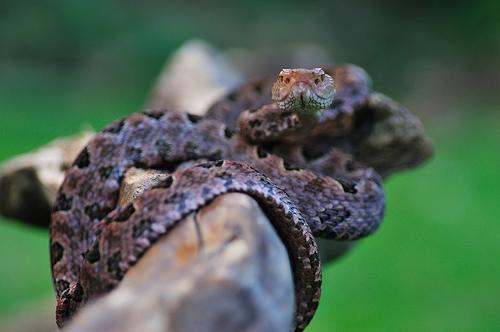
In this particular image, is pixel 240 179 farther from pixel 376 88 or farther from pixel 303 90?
pixel 376 88

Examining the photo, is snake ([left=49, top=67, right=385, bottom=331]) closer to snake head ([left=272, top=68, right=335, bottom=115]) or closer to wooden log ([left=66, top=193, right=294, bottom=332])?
snake head ([left=272, top=68, right=335, bottom=115])

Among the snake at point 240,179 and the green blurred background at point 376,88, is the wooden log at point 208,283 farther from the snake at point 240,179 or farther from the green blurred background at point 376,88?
the green blurred background at point 376,88

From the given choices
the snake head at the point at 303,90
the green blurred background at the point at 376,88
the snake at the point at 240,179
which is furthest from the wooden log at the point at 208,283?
the green blurred background at the point at 376,88

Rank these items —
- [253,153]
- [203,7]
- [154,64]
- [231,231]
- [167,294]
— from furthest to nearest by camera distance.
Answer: [203,7], [154,64], [253,153], [231,231], [167,294]

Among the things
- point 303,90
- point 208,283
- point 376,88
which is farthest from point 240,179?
point 376,88

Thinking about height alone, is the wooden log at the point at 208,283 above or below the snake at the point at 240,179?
above

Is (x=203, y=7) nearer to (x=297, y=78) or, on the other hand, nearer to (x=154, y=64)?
(x=154, y=64)

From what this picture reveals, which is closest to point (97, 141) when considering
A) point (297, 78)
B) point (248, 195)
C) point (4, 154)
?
point (297, 78)

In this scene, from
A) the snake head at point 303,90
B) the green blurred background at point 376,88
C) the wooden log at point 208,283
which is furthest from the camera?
the green blurred background at point 376,88

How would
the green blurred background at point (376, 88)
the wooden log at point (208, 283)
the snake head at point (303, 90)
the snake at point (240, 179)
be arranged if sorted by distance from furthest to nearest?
the green blurred background at point (376, 88), the snake head at point (303, 90), the snake at point (240, 179), the wooden log at point (208, 283)
